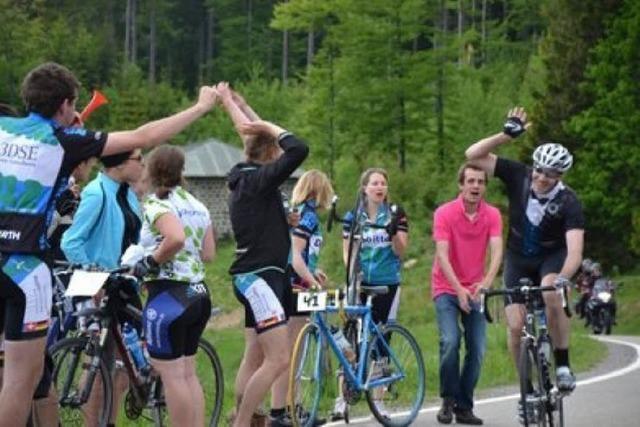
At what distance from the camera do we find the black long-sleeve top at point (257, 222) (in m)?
9.59

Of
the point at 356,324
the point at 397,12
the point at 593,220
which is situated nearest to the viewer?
the point at 356,324

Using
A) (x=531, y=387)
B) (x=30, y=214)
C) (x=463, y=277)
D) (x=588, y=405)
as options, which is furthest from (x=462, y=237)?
(x=30, y=214)

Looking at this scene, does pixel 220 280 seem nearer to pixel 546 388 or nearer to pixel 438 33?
pixel 438 33

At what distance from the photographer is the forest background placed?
4753 cm

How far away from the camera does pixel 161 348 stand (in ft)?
27.6

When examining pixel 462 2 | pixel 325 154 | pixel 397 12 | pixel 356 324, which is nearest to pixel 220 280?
pixel 325 154

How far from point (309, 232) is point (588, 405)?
288cm

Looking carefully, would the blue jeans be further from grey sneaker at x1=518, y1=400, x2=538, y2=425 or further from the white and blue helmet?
the white and blue helmet

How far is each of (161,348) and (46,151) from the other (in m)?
1.54

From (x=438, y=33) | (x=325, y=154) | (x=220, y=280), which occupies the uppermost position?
(x=438, y=33)

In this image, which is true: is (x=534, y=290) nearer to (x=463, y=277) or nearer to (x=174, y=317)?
(x=463, y=277)

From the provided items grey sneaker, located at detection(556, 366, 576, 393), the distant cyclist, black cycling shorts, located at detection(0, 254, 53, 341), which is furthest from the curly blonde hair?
black cycling shorts, located at detection(0, 254, 53, 341)

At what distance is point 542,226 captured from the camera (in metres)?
10.6

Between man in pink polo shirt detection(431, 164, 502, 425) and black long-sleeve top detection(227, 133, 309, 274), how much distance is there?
2.36 meters
